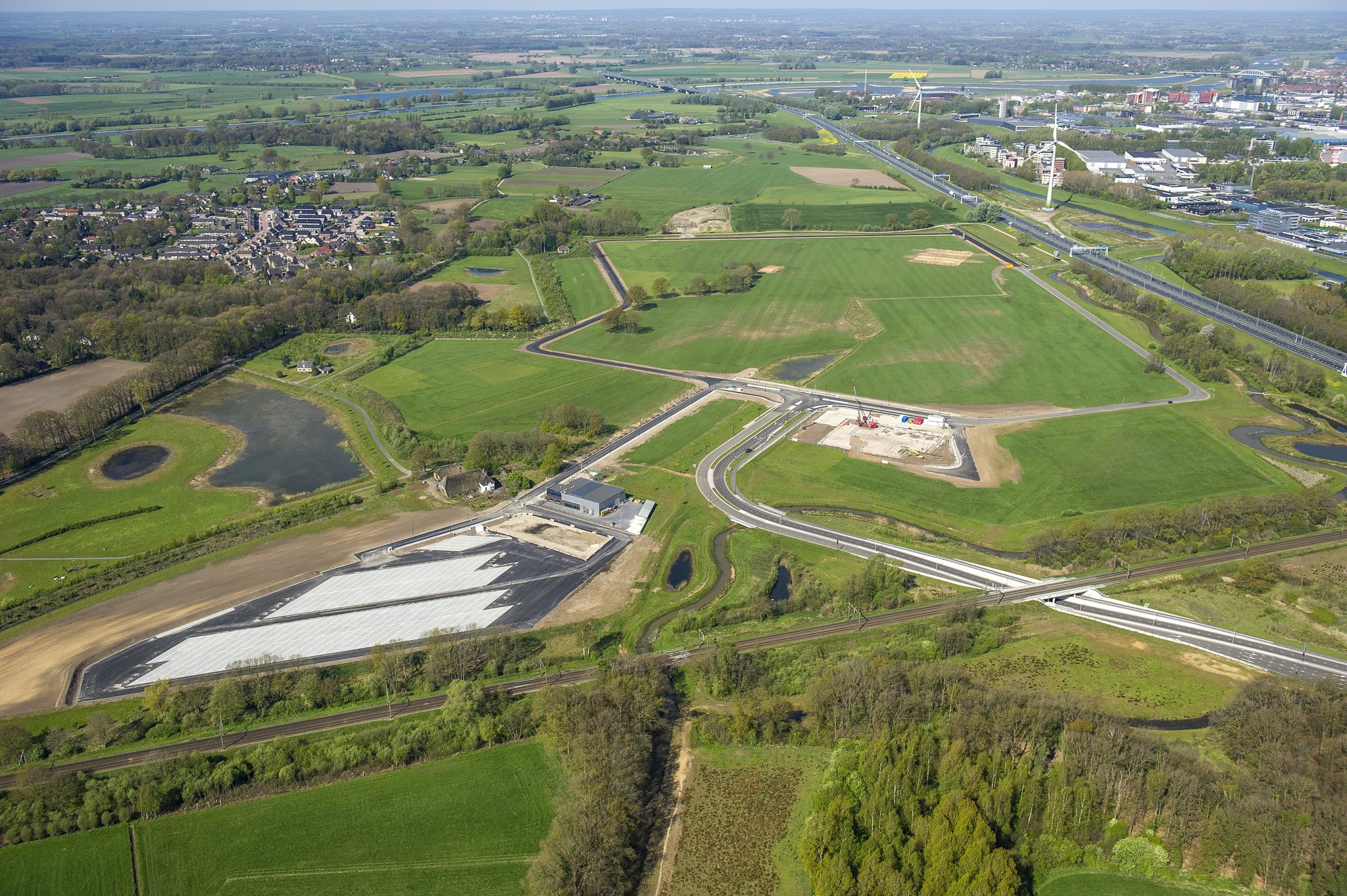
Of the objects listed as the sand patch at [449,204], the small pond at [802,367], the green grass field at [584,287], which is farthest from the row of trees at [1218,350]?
the sand patch at [449,204]

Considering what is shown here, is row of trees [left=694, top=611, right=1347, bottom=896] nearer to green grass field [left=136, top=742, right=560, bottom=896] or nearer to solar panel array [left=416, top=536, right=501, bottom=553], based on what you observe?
green grass field [left=136, top=742, right=560, bottom=896]

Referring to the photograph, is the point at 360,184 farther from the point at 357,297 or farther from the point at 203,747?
the point at 203,747

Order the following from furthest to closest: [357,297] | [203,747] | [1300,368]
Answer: [357,297] < [1300,368] < [203,747]

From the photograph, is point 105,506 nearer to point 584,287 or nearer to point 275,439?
point 275,439

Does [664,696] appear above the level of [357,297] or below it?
below

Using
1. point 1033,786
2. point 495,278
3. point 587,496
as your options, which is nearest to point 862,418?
point 587,496

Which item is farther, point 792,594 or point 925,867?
A: point 792,594

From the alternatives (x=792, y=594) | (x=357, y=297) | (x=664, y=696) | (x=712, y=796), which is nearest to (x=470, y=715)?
(x=664, y=696)
